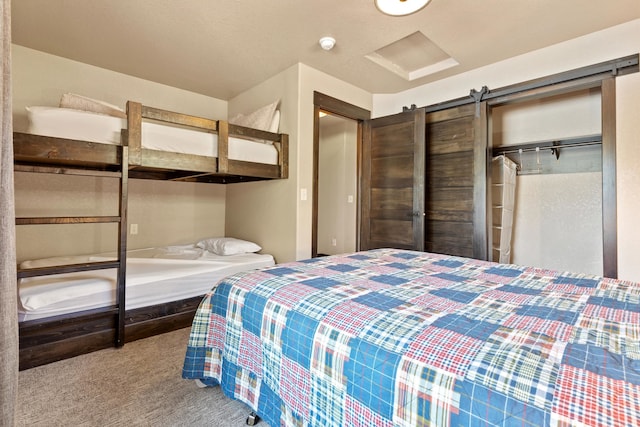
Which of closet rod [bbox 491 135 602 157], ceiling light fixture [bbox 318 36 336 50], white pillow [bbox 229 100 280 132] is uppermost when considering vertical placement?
ceiling light fixture [bbox 318 36 336 50]

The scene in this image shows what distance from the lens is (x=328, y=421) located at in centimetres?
94

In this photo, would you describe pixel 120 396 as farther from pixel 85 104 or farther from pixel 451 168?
pixel 451 168

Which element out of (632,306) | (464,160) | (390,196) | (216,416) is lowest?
(216,416)

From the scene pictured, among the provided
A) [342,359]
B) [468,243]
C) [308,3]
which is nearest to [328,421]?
[342,359]

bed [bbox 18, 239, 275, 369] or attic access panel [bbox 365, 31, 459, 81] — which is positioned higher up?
attic access panel [bbox 365, 31, 459, 81]

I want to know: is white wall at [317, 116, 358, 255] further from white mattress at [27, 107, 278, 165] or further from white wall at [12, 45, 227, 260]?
white mattress at [27, 107, 278, 165]

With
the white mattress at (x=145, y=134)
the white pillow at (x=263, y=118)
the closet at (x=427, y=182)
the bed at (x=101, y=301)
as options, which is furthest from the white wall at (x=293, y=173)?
the closet at (x=427, y=182)

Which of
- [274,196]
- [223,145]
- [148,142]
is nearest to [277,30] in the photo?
[223,145]

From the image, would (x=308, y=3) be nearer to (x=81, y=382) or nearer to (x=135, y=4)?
(x=135, y=4)

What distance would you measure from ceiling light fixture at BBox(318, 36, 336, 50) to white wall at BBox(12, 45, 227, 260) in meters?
2.03

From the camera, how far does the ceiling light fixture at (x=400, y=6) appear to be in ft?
6.07

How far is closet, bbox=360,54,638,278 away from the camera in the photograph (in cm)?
248

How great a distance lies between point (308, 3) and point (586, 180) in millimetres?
3202

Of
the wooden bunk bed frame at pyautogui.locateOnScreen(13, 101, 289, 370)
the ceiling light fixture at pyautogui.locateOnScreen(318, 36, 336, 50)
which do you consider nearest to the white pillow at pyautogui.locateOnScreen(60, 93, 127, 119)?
the wooden bunk bed frame at pyautogui.locateOnScreen(13, 101, 289, 370)
